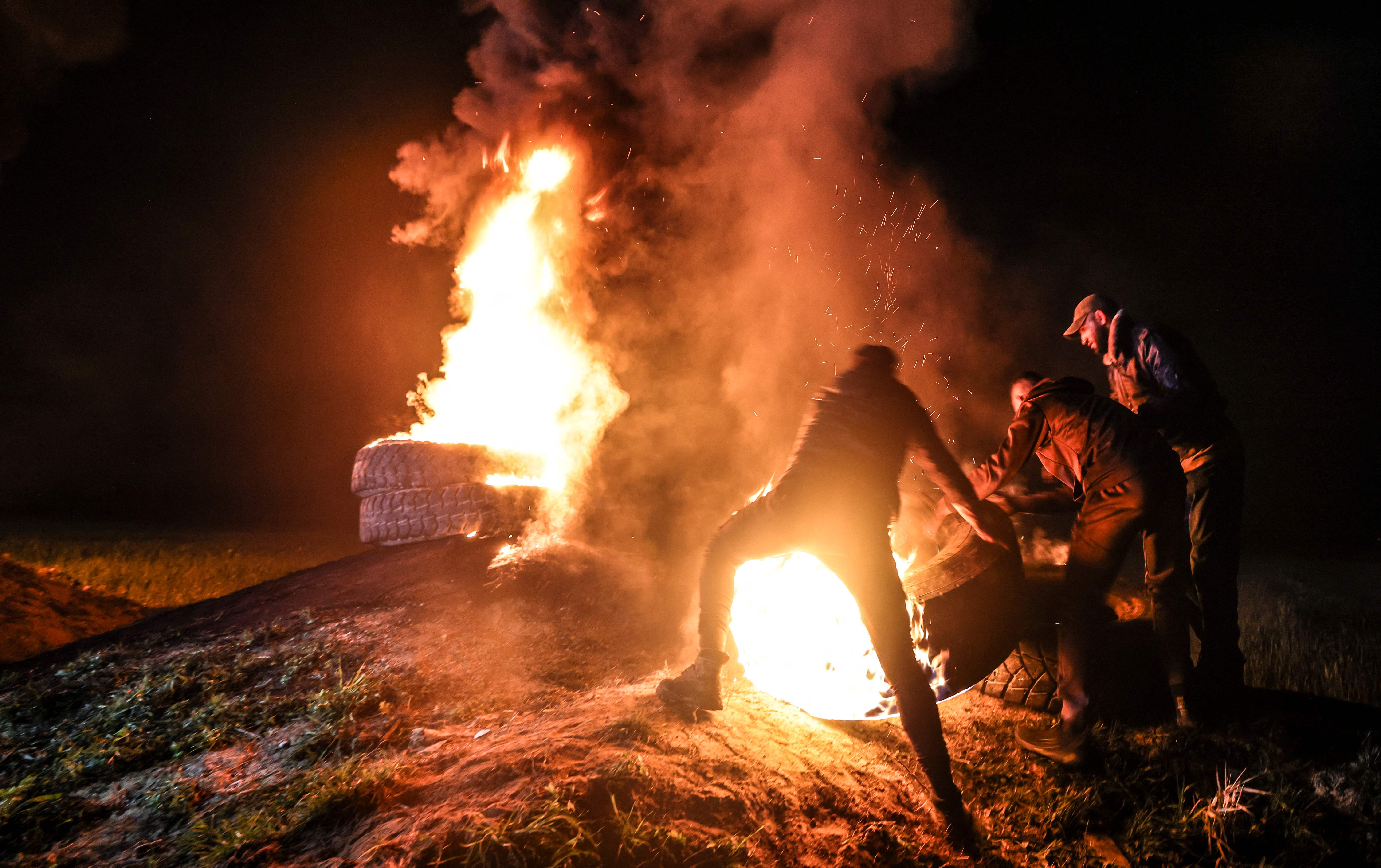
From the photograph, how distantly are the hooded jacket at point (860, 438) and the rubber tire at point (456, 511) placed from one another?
4395 millimetres

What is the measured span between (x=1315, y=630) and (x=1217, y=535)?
279cm

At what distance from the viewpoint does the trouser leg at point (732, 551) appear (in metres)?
2.78

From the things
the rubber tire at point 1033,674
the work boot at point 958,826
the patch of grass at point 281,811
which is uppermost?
the patch of grass at point 281,811

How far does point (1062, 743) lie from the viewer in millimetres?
3170

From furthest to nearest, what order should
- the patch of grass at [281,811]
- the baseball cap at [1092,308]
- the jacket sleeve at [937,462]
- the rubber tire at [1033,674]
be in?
the baseball cap at [1092,308] → the rubber tire at [1033,674] → the jacket sleeve at [937,462] → the patch of grass at [281,811]

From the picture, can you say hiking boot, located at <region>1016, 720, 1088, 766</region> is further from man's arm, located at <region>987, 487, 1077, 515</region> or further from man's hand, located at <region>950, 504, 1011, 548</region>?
man's arm, located at <region>987, 487, 1077, 515</region>

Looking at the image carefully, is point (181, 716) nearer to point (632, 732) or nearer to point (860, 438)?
point (632, 732)

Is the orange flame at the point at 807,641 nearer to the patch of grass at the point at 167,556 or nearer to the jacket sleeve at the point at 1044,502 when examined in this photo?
the jacket sleeve at the point at 1044,502

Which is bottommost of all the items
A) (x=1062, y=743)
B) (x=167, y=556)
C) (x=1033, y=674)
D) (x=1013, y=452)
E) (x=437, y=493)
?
(x=1062, y=743)

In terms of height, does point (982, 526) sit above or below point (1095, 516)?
above

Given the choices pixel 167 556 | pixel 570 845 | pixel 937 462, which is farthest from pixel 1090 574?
pixel 167 556

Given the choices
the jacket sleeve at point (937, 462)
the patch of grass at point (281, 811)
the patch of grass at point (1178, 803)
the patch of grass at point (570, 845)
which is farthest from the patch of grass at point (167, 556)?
the patch of grass at point (1178, 803)

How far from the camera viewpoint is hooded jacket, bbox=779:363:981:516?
279cm

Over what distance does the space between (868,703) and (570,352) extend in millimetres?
6720
